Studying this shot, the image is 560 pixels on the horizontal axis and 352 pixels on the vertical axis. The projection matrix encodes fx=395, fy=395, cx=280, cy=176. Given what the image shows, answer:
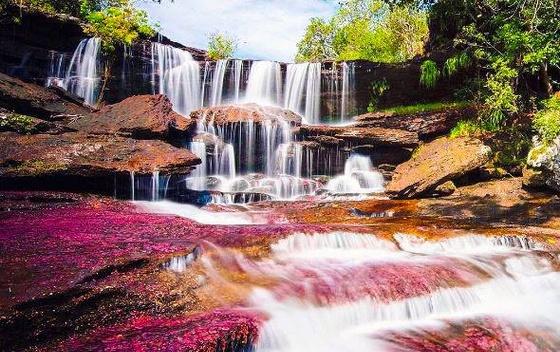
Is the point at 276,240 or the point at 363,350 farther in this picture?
the point at 276,240

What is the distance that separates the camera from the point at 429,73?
20.6 metres

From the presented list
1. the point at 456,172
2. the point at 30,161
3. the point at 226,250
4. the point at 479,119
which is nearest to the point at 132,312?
the point at 226,250

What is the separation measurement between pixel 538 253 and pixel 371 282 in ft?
13.7

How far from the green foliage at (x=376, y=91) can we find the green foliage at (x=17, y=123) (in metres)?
16.8

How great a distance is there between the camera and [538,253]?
7.70m

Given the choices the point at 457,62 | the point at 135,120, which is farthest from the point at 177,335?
the point at 457,62

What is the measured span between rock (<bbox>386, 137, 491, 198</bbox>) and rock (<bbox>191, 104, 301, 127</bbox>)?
6.76 meters

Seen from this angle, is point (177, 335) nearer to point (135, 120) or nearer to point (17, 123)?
point (17, 123)

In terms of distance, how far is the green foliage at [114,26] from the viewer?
67.5ft

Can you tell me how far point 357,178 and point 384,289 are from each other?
12.9 m

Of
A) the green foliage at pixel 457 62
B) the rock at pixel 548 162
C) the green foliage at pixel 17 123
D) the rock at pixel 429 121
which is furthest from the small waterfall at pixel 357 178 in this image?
the green foliage at pixel 17 123

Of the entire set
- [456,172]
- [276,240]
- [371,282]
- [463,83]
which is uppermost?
[463,83]

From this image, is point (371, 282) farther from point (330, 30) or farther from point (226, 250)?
point (330, 30)

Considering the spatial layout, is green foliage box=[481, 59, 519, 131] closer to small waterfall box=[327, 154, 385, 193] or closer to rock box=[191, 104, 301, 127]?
small waterfall box=[327, 154, 385, 193]
